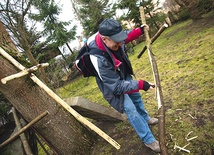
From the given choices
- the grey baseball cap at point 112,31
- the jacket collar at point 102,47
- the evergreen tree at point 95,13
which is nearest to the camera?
the grey baseball cap at point 112,31

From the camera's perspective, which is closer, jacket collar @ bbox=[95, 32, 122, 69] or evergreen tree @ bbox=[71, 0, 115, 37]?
jacket collar @ bbox=[95, 32, 122, 69]

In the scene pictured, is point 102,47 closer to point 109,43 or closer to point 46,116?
point 109,43

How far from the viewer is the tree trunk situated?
2.58 metres

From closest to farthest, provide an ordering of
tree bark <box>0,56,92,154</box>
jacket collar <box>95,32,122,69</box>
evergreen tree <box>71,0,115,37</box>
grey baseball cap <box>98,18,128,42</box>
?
grey baseball cap <box>98,18,128,42</box> → jacket collar <box>95,32,122,69</box> → tree bark <box>0,56,92,154</box> → evergreen tree <box>71,0,115,37</box>

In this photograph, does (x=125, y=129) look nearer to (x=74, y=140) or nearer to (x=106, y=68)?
(x=74, y=140)

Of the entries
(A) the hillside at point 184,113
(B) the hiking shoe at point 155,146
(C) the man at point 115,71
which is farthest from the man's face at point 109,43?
(A) the hillside at point 184,113

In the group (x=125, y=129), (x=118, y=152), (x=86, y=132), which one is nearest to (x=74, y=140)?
(x=86, y=132)

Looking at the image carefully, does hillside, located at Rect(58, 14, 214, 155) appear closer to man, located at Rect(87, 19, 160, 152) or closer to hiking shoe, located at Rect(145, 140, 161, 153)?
hiking shoe, located at Rect(145, 140, 161, 153)

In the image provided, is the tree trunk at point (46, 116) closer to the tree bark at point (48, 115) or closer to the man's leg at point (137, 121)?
the tree bark at point (48, 115)

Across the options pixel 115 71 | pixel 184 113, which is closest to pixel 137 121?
pixel 115 71

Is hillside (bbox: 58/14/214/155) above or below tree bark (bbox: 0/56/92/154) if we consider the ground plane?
below

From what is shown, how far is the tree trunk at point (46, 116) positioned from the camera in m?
2.58

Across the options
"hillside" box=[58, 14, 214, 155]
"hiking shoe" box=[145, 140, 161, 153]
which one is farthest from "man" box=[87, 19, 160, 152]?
"hillside" box=[58, 14, 214, 155]

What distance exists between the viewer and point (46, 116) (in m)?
2.89
